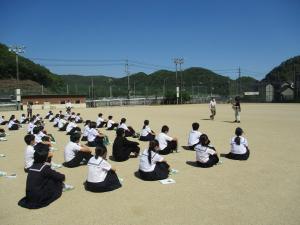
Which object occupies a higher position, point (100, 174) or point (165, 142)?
point (165, 142)

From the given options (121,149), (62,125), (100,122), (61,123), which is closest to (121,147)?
(121,149)

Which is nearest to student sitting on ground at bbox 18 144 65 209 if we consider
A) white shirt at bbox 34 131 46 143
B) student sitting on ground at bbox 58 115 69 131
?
white shirt at bbox 34 131 46 143

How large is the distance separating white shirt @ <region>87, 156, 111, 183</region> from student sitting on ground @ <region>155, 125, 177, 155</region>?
3.58 metres

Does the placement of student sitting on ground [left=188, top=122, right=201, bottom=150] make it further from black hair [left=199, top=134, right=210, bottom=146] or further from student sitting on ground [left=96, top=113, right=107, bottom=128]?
student sitting on ground [left=96, top=113, right=107, bottom=128]

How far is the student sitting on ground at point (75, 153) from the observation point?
8230mm

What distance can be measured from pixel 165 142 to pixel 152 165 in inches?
108

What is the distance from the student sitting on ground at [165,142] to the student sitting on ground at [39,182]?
4470 millimetres

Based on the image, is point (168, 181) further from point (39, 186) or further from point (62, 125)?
point (62, 125)

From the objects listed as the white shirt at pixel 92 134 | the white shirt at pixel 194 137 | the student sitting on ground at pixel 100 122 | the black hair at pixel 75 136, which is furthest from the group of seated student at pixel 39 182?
the student sitting on ground at pixel 100 122

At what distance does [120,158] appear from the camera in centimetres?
923

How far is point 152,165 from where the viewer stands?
7113 millimetres

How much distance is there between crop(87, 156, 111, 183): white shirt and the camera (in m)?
6.30

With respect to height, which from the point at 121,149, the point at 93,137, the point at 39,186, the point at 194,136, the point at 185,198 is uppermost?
the point at 194,136

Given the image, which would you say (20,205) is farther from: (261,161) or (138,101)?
(138,101)
